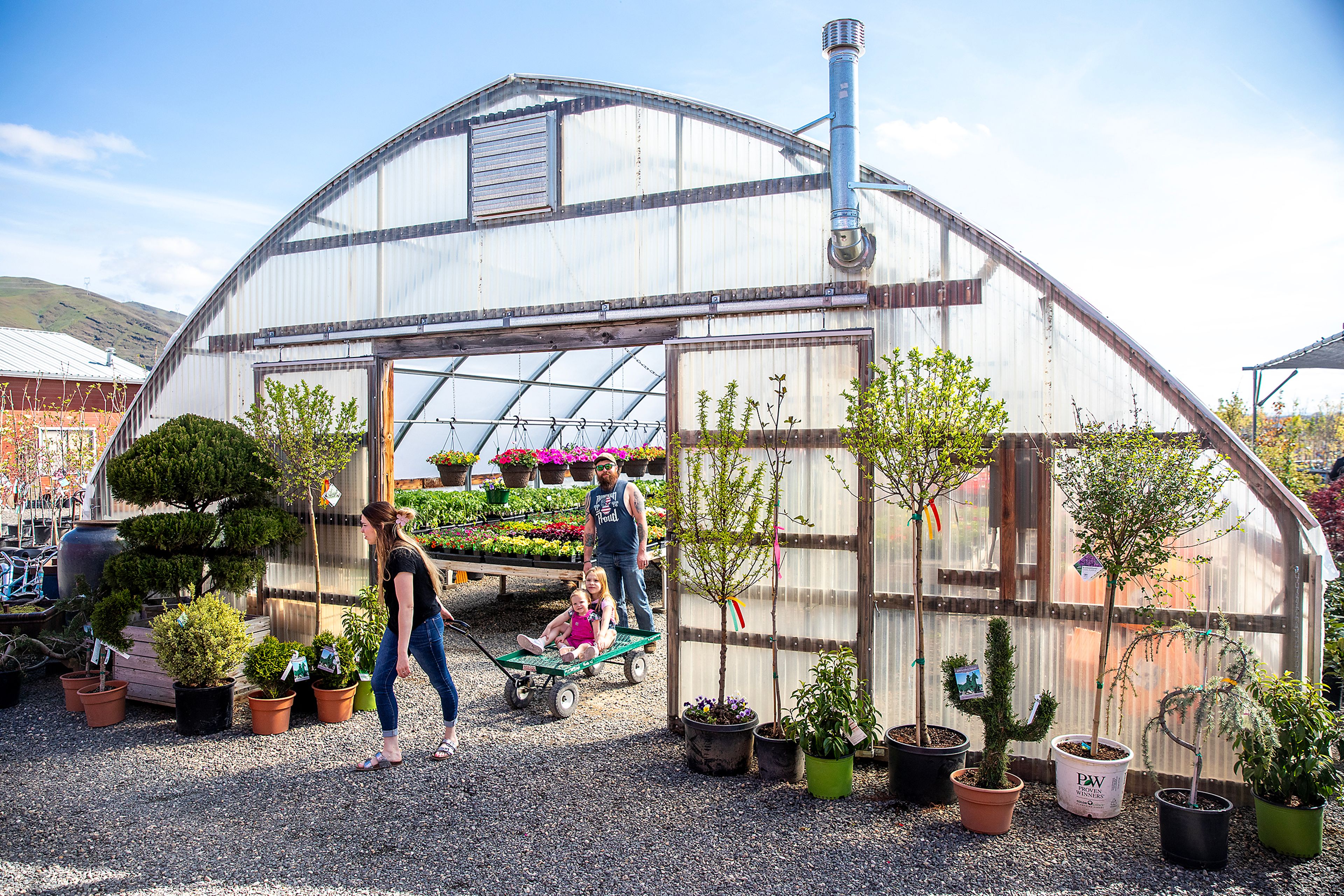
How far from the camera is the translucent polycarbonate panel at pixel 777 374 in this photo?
5.43 metres

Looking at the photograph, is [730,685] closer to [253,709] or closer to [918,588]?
[918,588]

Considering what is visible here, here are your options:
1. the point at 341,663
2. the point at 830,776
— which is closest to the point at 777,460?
the point at 830,776

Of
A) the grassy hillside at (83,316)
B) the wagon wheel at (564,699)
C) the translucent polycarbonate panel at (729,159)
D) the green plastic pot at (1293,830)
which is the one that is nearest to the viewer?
the green plastic pot at (1293,830)

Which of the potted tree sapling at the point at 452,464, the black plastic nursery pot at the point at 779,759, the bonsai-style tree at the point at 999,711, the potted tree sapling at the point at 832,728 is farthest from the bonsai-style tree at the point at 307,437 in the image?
the bonsai-style tree at the point at 999,711

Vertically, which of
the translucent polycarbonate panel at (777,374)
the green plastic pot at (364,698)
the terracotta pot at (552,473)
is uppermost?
the translucent polycarbonate panel at (777,374)

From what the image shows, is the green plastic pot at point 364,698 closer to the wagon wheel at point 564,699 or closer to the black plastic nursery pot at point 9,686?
the wagon wheel at point 564,699

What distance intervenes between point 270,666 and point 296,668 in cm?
19

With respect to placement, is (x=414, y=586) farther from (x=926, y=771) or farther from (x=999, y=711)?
(x=999, y=711)

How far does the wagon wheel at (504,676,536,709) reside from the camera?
6.45 metres

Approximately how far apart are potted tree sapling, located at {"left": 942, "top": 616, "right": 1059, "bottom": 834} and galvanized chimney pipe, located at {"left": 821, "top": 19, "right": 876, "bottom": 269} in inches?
103

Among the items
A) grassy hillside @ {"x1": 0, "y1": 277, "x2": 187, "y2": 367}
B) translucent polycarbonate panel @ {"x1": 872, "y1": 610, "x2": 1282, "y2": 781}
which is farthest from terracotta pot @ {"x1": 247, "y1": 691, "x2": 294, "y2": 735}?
grassy hillside @ {"x1": 0, "y1": 277, "x2": 187, "y2": 367}

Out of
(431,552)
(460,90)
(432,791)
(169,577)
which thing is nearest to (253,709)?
(169,577)

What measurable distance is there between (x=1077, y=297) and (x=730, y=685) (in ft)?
11.3

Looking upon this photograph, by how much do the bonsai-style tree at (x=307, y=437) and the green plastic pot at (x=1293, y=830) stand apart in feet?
22.3
